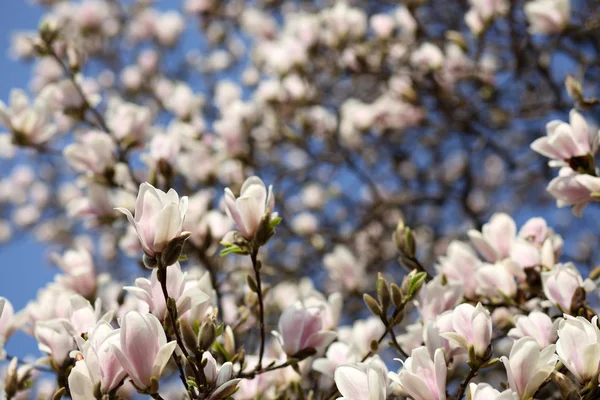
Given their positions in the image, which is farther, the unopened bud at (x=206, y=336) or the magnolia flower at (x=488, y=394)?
the unopened bud at (x=206, y=336)

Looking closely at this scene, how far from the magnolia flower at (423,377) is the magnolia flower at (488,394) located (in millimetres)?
67

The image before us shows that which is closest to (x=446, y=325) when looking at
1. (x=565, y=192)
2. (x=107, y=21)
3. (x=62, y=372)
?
(x=565, y=192)

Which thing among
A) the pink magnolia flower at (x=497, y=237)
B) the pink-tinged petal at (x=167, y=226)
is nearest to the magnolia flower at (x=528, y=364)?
the pink magnolia flower at (x=497, y=237)

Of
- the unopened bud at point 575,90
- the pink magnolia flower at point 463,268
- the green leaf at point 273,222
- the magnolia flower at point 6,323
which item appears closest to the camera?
the green leaf at point 273,222

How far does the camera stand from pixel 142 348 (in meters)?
1.21

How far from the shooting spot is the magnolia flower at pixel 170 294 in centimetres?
141

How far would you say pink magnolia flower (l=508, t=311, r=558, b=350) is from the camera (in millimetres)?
1451

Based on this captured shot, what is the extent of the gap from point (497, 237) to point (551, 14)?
1380 millimetres

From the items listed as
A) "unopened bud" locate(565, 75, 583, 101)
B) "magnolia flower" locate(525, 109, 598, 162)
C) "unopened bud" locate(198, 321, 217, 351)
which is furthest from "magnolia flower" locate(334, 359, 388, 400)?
"unopened bud" locate(565, 75, 583, 101)

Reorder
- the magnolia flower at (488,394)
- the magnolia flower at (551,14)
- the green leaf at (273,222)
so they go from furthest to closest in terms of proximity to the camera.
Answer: the magnolia flower at (551,14) → the green leaf at (273,222) → the magnolia flower at (488,394)

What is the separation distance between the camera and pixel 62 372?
161 cm

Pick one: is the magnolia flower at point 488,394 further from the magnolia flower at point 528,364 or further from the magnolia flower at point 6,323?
the magnolia flower at point 6,323

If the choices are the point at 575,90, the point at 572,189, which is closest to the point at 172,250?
the point at 572,189

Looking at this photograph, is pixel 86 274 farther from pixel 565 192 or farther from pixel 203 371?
pixel 565 192
